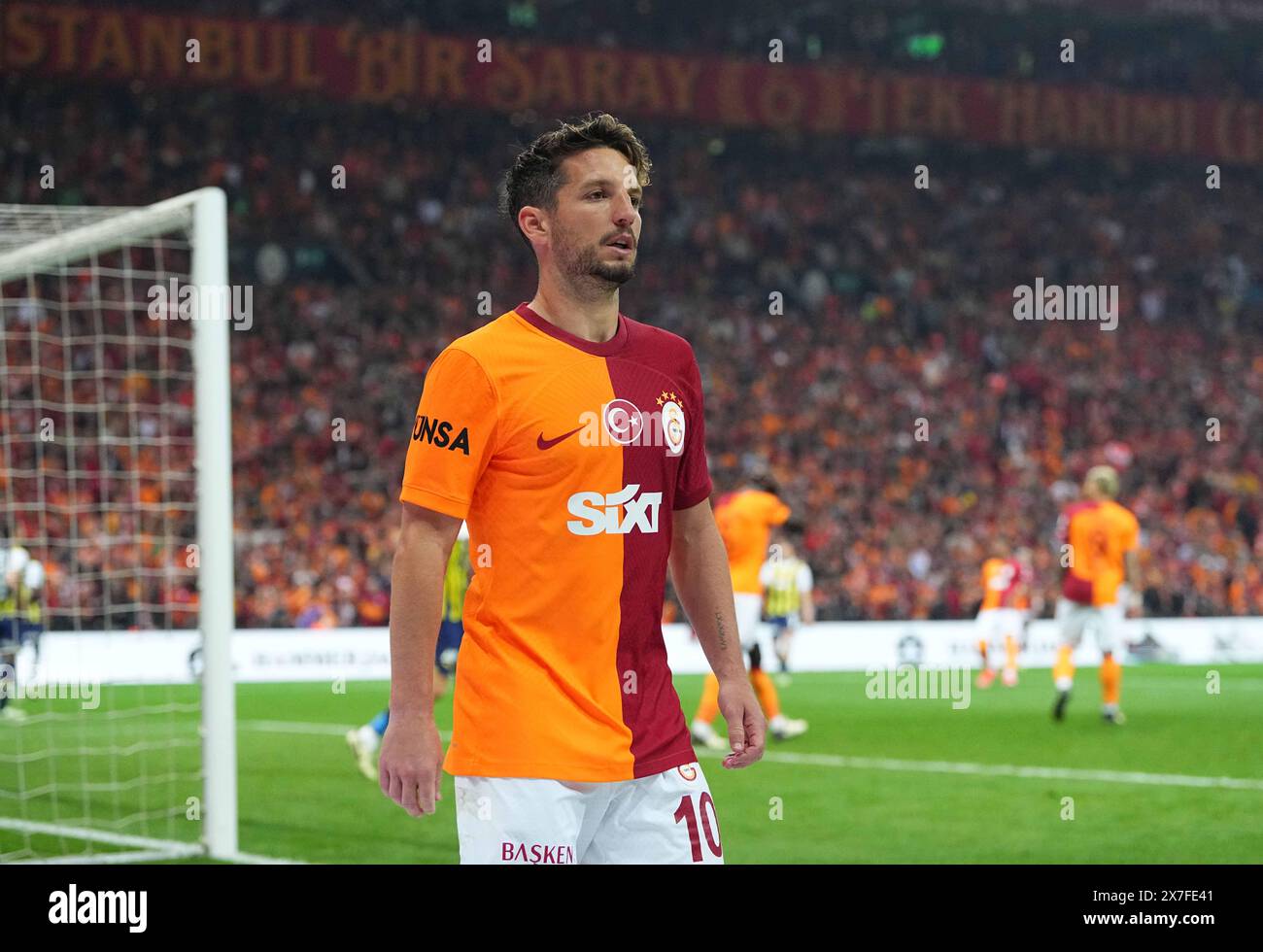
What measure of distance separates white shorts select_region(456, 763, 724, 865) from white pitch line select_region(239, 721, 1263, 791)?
24.5 ft

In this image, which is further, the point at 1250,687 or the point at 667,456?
the point at 1250,687

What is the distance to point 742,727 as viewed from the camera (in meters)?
3.44

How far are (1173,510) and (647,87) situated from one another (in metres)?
10.9

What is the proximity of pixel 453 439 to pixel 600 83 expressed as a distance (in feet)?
81.9

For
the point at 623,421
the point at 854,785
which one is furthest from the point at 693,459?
the point at 854,785

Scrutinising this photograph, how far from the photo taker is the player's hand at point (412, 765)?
3.09 meters

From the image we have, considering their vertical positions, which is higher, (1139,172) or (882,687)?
(1139,172)

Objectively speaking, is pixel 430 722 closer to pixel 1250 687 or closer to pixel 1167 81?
pixel 1250 687

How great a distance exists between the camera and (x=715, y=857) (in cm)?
331

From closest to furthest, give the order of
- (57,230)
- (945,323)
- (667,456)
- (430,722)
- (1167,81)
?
1. (430,722)
2. (667,456)
3. (57,230)
4. (945,323)
5. (1167,81)

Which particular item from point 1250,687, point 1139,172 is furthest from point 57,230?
point 1139,172
